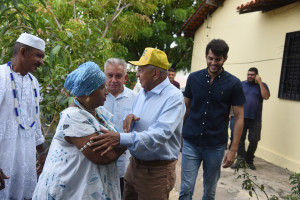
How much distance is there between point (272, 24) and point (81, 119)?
6.47 meters

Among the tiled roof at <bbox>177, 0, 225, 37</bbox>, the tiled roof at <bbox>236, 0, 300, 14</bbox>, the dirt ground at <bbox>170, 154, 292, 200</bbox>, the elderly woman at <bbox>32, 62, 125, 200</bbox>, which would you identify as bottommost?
the dirt ground at <bbox>170, 154, 292, 200</bbox>

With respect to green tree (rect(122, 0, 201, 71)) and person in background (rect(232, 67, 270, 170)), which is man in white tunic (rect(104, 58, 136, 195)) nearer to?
person in background (rect(232, 67, 270, 170))

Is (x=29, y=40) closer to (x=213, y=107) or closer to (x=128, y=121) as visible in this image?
(x=128, y=121)

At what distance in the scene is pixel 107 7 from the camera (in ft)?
25.8

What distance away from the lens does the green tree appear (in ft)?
47.9

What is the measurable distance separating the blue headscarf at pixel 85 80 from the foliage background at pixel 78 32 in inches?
45.3

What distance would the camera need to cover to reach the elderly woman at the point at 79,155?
161cm

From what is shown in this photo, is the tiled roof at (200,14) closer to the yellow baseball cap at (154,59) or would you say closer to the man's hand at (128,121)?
the yellow baseball cap at (154,59)

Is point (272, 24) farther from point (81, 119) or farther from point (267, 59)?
point (81, 119)

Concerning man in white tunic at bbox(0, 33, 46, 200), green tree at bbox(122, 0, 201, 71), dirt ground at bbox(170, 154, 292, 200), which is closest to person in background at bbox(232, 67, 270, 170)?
dirt ground at bbox(170, 154, 292, 200)

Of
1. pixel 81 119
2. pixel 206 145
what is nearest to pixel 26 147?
pixel 81 119

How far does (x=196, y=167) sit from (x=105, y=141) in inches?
64.9

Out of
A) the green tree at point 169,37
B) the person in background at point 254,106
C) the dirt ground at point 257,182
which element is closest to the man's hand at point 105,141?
the dirt ground at point 257,182

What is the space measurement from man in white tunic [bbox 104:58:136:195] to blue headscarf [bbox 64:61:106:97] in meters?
1.07
